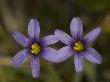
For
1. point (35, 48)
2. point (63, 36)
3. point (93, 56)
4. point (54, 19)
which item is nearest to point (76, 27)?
point (63, 36)

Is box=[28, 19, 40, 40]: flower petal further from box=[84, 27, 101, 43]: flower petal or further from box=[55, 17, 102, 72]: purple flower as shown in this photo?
box=[84, 27, 101, 43]: flower petal

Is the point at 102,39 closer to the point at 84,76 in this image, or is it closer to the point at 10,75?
the point at 84,76

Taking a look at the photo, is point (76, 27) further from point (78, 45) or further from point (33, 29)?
point (33, 29)

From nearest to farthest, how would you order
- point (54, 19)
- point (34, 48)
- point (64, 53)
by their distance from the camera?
point (64, 53)
point (34, 48)
point (54, 19)

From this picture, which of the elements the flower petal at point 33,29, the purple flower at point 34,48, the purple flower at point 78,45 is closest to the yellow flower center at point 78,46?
the purple flower at point 78,45

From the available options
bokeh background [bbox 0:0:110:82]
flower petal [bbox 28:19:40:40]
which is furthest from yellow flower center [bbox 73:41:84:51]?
bokeh background [bbox 0:0:110:82]

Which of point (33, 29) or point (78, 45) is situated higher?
point (33, 29)


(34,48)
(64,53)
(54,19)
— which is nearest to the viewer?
(64,53)

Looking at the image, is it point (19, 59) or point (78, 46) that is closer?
point (19, 59)
